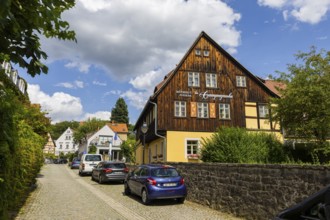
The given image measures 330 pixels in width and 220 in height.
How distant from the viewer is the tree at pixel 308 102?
19156mm

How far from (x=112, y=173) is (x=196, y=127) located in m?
9.39

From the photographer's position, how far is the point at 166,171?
12.8m

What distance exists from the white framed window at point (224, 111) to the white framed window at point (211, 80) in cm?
196

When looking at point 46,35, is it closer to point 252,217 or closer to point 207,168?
point 252,217

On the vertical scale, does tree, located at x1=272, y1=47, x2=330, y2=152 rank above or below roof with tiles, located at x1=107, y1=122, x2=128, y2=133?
below

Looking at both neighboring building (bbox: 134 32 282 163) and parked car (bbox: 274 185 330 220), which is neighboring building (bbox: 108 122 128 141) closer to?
neighboring building (bbox: 134 32 282 163)

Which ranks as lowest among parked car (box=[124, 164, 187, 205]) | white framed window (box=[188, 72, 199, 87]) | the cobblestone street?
the cobblestone street

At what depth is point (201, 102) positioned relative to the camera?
27.9 meters

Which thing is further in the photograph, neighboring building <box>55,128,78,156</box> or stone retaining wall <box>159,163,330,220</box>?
neighboring building <box>55,128,78,156</box>

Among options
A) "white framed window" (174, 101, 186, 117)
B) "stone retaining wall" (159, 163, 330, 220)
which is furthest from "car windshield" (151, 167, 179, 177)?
"white framed window" (174, 101, 186, 117)

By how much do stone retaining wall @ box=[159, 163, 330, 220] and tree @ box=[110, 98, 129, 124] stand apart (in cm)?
8901

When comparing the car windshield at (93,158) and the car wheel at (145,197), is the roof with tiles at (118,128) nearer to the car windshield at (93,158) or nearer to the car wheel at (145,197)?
the car windshield at (93,158)

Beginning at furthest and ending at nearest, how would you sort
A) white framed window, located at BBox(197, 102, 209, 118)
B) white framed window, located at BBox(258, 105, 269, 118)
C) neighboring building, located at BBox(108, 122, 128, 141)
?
1. neighboring building, located at BBox(108, 122, 128, 141)
2. white framed window, located at BBox(258, 105, 269, 118)
3. white framed window, located at BBox(197, 102, 209, 118)

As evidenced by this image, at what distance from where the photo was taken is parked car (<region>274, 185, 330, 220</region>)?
3.04 metres
